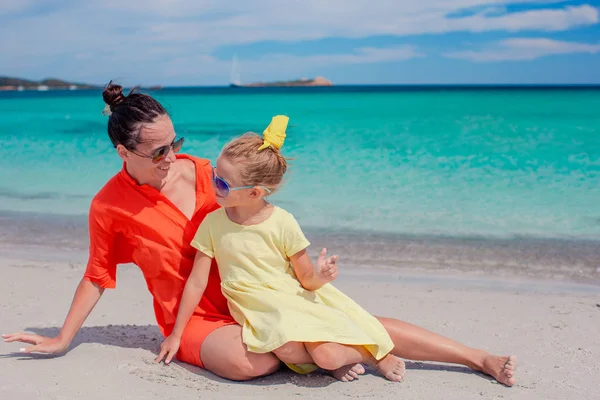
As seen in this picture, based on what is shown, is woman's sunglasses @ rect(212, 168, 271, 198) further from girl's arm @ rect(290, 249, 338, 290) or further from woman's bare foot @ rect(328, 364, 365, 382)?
woman's bare foot @ rect(328, 364, 365, 382)

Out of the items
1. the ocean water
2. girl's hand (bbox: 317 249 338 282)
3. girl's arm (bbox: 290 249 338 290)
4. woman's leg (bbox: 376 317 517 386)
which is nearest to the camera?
girl's hand (bbox: 317 249 338 282)

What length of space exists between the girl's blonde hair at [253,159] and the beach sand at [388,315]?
949 millimetres

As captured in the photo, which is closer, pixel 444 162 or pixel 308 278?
pixel 308 278

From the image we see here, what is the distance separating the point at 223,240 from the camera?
9.66 ft

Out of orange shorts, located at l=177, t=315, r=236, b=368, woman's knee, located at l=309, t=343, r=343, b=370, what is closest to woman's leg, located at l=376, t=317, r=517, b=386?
woman's knee, located at l=309, t=343, r=343, b=370

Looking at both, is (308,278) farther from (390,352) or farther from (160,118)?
(160,118)

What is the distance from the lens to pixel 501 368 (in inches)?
118

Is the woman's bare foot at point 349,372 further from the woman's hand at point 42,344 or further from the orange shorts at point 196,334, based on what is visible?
the woman's hand at point 42,344

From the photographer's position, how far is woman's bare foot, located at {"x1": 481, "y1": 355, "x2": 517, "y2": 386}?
296cm

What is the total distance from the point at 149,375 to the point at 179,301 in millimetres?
369

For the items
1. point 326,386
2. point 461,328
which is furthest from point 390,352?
point 461,328

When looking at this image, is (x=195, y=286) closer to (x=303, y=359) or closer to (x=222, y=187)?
(x=222, y=187)

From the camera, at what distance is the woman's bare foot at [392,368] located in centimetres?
301

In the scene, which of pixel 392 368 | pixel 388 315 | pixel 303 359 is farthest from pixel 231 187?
pixel 388 315
